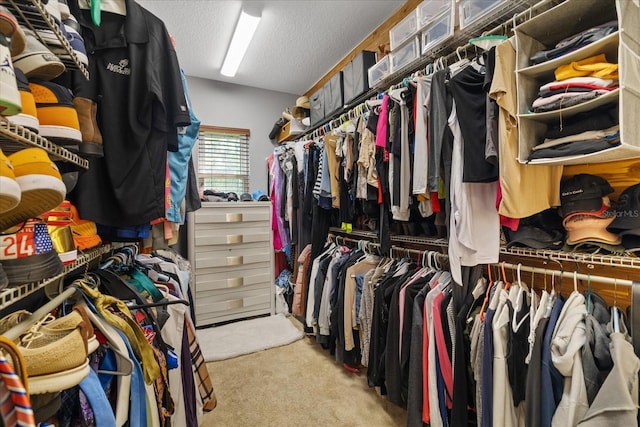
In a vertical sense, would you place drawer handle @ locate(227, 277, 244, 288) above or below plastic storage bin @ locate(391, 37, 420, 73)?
below

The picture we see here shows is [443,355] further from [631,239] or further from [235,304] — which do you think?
[235,304]

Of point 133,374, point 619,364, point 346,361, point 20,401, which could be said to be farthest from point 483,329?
point 20,401

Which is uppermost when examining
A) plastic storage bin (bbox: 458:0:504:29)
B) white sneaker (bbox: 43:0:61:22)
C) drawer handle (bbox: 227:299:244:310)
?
plastic storage bin (bbox: 458:0:504:29)

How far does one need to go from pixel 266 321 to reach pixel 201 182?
1.88m

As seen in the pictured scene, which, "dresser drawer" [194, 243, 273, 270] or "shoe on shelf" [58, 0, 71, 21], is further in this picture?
"dresser drawer" [194, 243, 273, 270]

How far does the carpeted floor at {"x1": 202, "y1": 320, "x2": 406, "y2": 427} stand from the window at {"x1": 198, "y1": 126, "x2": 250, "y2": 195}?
7.31ft

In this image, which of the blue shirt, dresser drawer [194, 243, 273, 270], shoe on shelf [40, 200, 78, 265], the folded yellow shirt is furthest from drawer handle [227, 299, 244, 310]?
the folded yellow shirt

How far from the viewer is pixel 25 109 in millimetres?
662

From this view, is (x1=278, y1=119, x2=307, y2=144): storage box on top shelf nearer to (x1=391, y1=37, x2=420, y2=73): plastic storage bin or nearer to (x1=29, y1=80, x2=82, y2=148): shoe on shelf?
(x1=391, y1=37, x2=420, y2=73): plastic storage bin

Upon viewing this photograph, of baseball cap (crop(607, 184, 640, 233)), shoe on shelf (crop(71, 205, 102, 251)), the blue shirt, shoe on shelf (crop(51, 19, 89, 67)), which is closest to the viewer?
shoe on shelf (crop(51, 19, 89, 67))

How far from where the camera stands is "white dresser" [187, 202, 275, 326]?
110 inches

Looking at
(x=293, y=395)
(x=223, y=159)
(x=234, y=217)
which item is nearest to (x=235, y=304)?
(x=234, y=217)

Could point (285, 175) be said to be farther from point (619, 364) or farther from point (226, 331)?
point (619, 364)

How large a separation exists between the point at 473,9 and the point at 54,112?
176 centimetres
